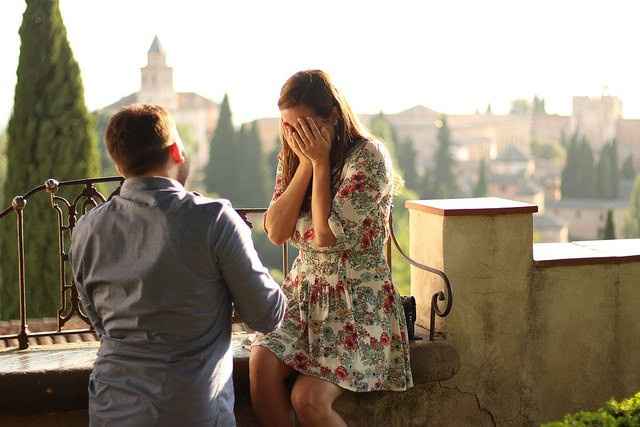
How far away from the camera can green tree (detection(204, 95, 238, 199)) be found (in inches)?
2184

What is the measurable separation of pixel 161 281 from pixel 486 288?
1591 millimetres

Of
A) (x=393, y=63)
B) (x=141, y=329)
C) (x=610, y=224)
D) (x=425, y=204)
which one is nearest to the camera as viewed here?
(x=141, y=329)

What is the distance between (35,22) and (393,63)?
55.6 m

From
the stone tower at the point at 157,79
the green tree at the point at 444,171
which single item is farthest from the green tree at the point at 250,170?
the stone tower at the point at 157,79

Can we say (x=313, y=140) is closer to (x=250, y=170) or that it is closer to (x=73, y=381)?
(x=73, y=381)

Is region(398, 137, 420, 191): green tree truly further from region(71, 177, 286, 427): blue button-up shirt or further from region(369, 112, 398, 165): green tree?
region(71, 177, 286, 427): blue button-up shirt

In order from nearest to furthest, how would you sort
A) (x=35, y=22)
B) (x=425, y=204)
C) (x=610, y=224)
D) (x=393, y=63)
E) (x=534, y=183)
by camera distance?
(x=425, y=204), (x=35, y=22), (x=610, y=224), (x=393, y=63), (x=534, y=183)

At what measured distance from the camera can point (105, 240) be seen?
5.80 feet

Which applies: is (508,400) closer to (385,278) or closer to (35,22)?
(385,278)

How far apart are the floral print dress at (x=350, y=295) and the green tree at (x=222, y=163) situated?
5264cm

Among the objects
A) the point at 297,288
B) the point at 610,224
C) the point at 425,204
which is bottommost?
the point at 610,224

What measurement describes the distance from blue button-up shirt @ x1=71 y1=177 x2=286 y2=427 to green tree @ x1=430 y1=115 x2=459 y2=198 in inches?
2422

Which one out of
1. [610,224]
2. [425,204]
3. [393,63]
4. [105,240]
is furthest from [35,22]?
[393,63]

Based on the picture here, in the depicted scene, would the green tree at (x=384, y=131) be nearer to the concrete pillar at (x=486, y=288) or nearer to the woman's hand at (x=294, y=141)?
the concrete pillar at (x=486, y=288)
